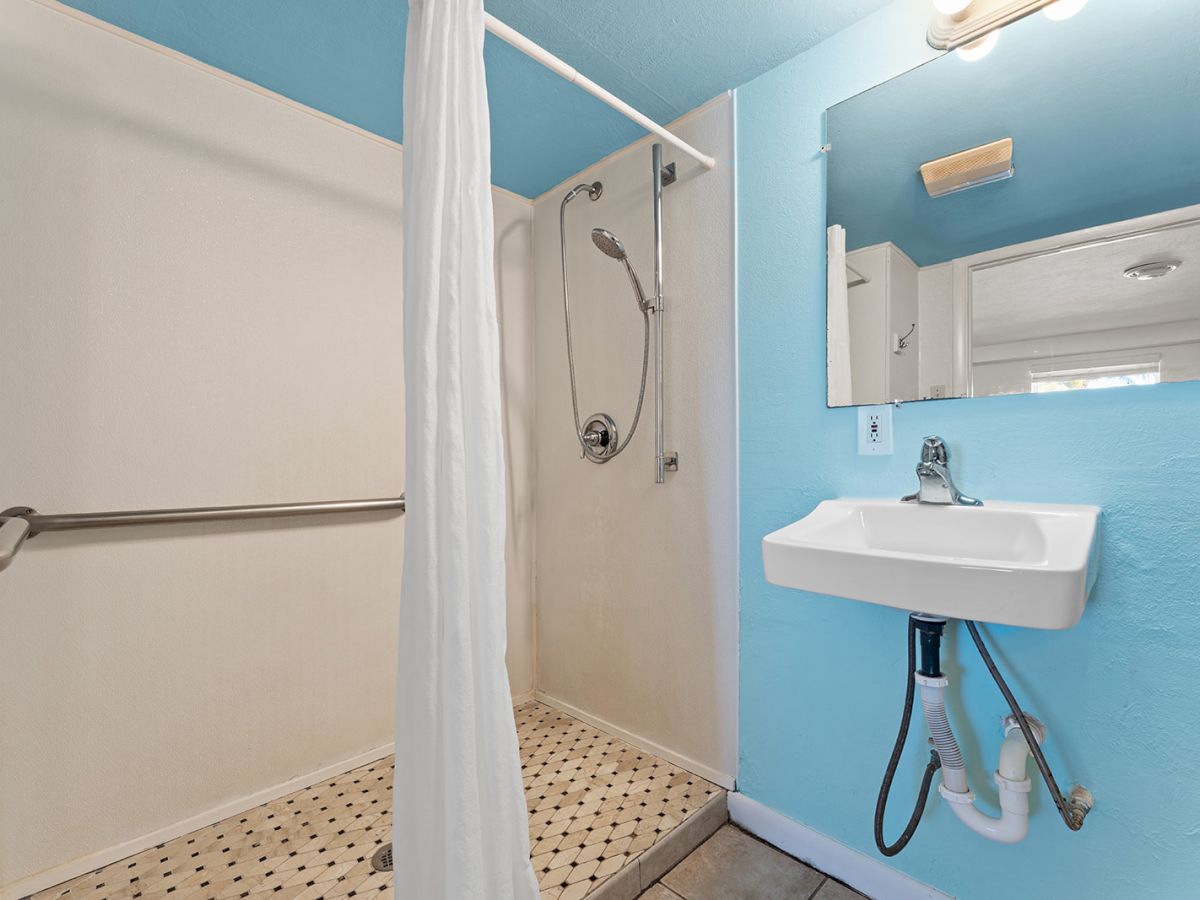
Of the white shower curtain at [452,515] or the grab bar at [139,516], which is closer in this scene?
the white shower curtain at [452,515]

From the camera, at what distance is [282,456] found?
1585 millimetres

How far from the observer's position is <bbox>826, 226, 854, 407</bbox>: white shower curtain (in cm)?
132

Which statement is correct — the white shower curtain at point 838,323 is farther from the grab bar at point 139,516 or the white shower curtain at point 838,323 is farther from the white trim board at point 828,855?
the grab bar at point 139,516

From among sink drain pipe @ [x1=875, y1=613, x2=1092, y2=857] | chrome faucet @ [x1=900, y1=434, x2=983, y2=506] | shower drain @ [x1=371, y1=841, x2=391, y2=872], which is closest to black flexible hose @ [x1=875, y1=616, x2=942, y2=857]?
sink drain pipe @ [x1=875, y1=613, x2=1092, y2=857]

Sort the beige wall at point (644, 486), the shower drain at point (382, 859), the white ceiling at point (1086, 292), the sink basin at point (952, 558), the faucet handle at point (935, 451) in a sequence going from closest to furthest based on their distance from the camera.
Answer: the sink basin at point (952, 558), the white ceiling at point (1086, 292), the faucet handle at point (935, 451), the shower drain at point (382, 859), the beige wall at point (644, 486)

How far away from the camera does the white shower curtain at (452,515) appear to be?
2.90 ft

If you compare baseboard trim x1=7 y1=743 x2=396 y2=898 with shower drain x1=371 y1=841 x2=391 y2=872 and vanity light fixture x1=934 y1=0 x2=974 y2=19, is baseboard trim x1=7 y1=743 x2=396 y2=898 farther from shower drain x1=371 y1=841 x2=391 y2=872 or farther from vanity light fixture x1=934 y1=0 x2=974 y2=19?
vanity light fixture x1=934 y1=0 x2=974 y2=19

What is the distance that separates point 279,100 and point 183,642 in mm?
1513

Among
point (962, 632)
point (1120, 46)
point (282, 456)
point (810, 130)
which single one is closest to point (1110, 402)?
point (962, 632)

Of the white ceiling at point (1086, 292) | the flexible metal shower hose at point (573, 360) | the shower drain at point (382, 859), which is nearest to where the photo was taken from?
the white ceiling at point (1086, 292)

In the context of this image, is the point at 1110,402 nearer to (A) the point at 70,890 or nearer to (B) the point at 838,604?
(B) the point at 838,604

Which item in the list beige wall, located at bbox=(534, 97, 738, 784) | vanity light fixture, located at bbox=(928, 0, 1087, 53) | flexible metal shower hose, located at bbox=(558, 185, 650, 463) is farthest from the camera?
flexible metal shower hose, located at bbox=(558, 185, 650, 463)

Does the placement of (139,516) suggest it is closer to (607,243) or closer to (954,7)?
(607,243)

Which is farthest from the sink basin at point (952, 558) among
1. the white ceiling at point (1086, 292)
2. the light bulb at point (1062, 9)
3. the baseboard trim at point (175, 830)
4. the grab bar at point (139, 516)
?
the baseboard trim at point (175, 830)
